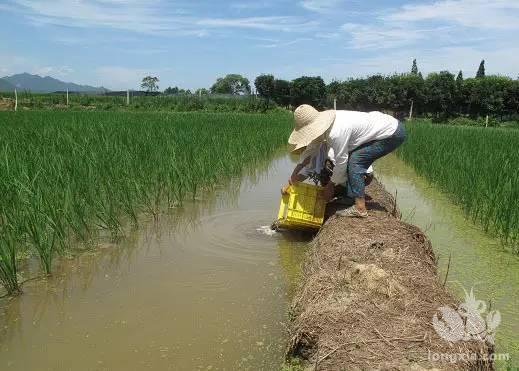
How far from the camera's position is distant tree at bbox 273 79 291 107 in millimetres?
33594

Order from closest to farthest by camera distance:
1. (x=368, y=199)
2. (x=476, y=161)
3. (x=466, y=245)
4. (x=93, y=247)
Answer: (x=93, y=247) < (x=466, y=245) < (x=368, y=199) < (x=476, y=161)

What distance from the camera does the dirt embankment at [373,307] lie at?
5.06 feet

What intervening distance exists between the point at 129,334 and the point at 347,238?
4.42 feet

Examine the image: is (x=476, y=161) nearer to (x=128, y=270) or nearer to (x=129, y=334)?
(x=128, y=270)

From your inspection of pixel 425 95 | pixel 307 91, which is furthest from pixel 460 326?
pixel 307 91

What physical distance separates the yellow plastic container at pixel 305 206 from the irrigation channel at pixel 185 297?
0.21 m

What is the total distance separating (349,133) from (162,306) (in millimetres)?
1748

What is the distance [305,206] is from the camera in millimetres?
3422

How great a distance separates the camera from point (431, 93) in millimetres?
27953

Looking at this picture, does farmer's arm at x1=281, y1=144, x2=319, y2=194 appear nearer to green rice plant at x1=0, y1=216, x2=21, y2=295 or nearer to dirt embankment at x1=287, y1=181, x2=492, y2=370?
dirt embankment at x1=287, y1=181, x2=492, y2=370

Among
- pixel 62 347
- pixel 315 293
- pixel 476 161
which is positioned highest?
pixel 476 161

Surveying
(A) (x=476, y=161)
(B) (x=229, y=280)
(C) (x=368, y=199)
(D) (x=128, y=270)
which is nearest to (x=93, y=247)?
(D) (x=128, y=270)

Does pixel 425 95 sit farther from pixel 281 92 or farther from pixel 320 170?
pixel 320 170

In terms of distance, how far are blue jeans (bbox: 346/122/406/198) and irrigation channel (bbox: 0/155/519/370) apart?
25.7 inches
